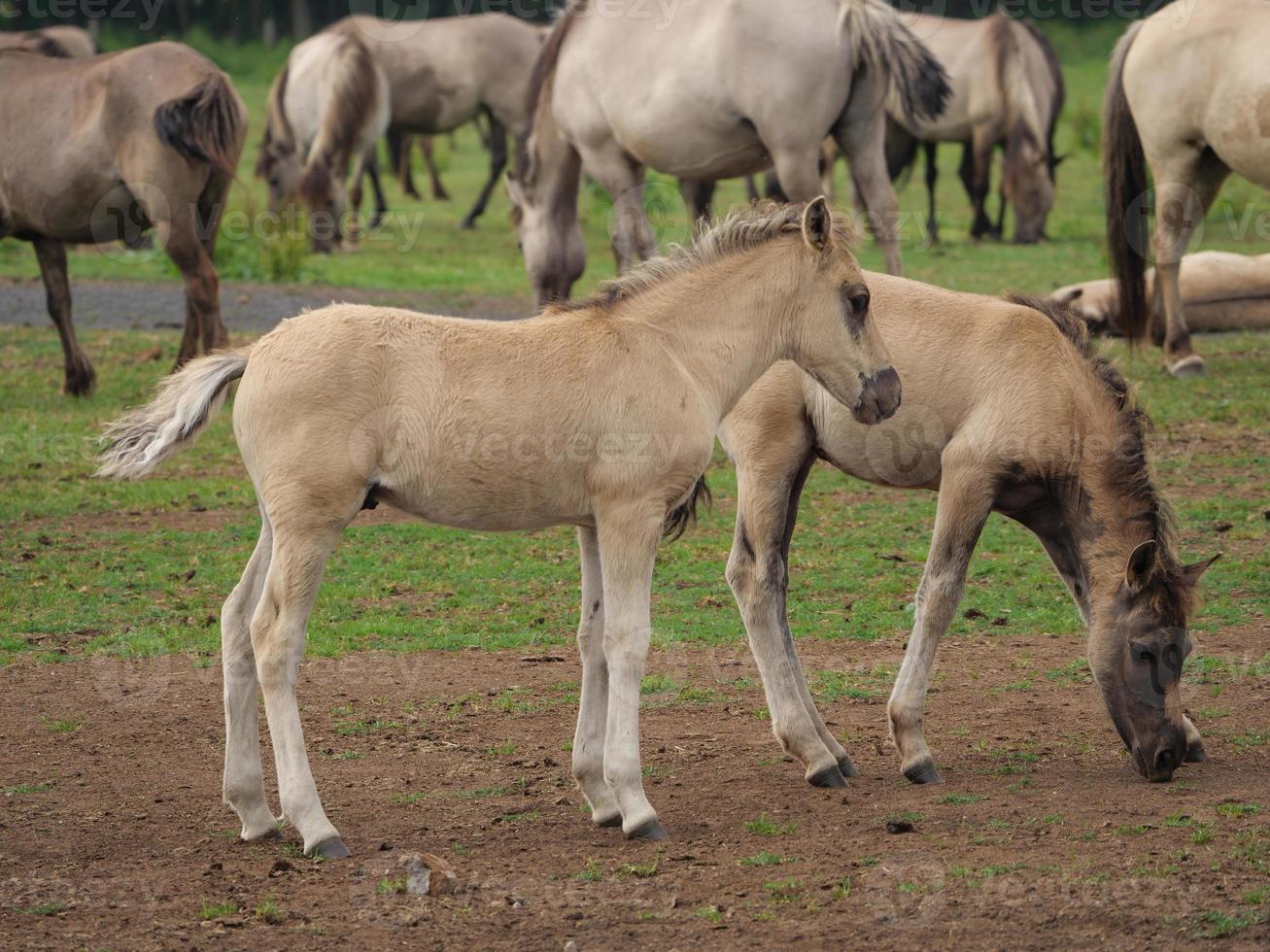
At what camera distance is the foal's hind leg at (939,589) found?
5793 millimetres

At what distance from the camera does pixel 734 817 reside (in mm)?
5566

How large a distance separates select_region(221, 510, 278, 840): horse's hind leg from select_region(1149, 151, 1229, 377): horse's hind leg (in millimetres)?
8830

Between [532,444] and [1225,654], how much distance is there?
3.65m

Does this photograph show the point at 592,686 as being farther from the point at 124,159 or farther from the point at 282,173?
the point at 282,173

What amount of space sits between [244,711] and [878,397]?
89.5 inches

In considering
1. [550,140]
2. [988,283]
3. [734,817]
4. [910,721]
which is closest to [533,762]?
[734,817]

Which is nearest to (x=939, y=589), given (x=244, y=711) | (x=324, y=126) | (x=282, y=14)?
(x=244, y=711)

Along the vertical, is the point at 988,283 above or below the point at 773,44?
below

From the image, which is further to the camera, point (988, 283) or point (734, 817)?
point (988, 283)

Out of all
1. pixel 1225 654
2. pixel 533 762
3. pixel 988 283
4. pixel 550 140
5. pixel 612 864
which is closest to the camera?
pixel 612 864

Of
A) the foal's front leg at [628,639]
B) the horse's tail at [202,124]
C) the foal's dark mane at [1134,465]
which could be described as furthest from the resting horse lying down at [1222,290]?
the foal's front leg at [628,639]

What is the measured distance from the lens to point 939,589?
5.87 m

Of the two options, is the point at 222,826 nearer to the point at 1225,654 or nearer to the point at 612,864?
the point at 612,864

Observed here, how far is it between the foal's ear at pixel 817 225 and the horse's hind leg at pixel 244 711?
195 centimetres
